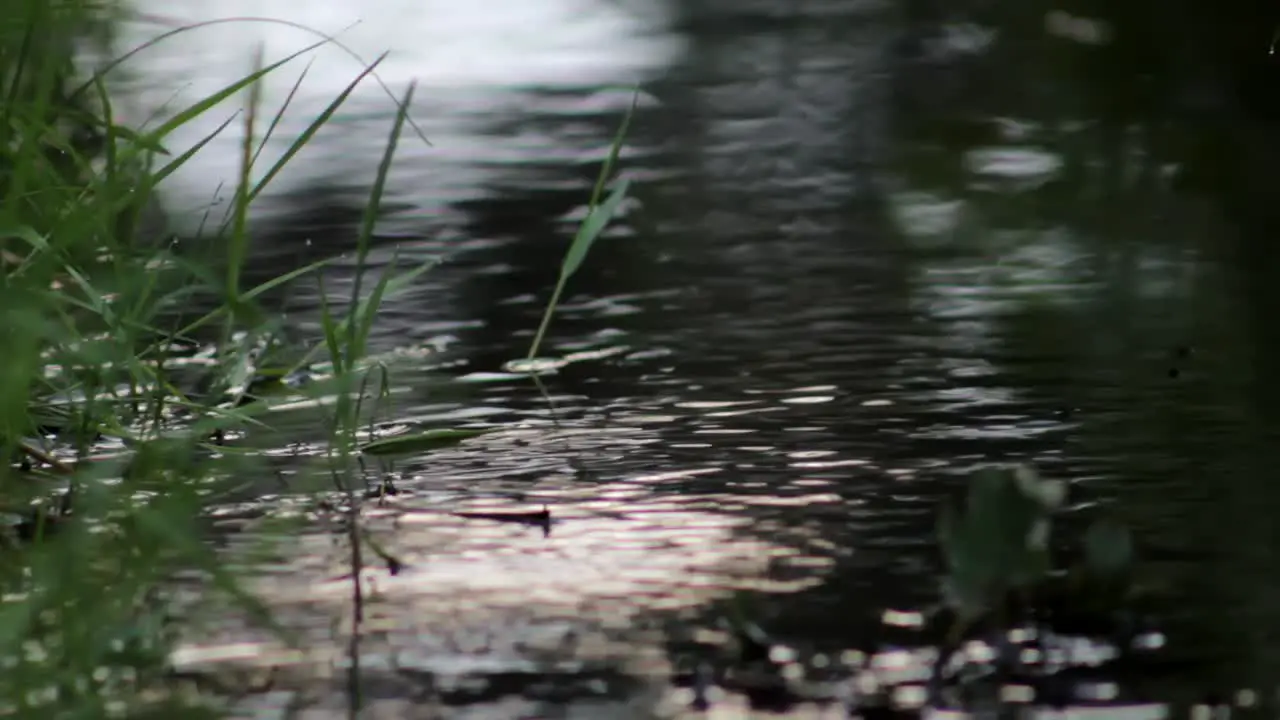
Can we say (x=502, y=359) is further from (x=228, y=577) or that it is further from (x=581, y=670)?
(x=581, y=670)

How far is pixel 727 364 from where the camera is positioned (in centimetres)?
277

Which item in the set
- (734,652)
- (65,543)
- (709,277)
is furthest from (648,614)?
(709,277)

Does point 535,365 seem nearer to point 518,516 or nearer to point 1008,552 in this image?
point 518,516

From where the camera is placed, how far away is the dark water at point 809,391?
5.79 ft

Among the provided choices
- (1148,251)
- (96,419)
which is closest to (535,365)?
(96,419)

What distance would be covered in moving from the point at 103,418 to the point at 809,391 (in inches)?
31.9

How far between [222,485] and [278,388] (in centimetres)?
45

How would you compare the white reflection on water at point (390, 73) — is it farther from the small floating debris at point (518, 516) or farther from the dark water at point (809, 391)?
the small floating debris at point (518, 516)

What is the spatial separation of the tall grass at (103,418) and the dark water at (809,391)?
10 centimetres

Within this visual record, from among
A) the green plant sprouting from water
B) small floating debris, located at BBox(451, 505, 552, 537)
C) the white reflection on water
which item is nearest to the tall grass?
small floating debris, located at BBox(451, 505, 552, 537)

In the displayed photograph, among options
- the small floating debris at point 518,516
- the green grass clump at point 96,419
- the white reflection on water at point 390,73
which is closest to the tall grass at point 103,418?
the green grass clump at point 96,419

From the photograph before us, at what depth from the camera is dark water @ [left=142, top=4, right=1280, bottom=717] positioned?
1764 mm

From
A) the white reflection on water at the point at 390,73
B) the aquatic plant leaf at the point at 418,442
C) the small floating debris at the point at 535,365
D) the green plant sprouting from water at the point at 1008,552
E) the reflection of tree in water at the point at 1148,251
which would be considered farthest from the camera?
the white reflection on water at the point at 390,73

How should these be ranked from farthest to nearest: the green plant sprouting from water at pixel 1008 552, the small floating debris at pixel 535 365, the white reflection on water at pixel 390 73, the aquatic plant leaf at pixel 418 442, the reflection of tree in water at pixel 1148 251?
the white reflection on water at pixel 390 73
the small floating debris at pixel 535 365
the aquatic plant leaf at pixel 418 442
the reflection of tree in water at pixel 1148 251
the green plant sprouting from water at pixel 1008 552
